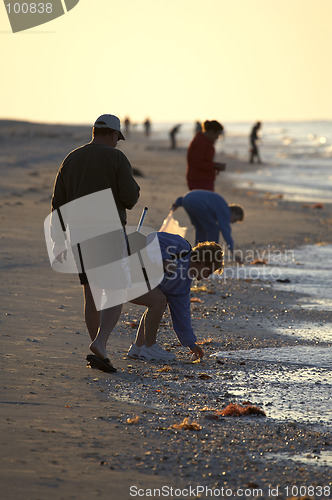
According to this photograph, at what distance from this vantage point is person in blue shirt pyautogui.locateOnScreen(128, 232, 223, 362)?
6.08 meters

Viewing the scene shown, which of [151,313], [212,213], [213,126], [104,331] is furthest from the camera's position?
[213,126]

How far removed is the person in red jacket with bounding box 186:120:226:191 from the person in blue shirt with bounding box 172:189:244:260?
1.00 metres

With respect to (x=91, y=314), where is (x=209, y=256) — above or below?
above

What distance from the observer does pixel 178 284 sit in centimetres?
613

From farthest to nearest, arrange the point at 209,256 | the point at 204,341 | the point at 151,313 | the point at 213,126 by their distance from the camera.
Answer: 1. the point at 213,126
2. the point at 204,341
3. the point at 151,313
4. the point at 209,256

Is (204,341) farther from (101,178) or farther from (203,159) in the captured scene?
(203,159)

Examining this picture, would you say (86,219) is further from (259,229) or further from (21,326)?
(259,229)

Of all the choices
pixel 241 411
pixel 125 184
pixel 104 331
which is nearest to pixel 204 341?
pixel 104 331

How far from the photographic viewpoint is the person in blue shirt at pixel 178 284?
6.08 metres

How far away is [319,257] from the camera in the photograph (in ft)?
38.6

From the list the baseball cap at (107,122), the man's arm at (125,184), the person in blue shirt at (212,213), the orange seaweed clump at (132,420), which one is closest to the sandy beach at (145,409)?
the orange seaweed clump at (132,420)

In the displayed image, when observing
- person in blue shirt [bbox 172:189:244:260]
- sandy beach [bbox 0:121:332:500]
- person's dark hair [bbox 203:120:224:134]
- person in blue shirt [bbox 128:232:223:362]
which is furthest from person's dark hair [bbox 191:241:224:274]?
person's dark hair [bbox 203:120:224:134]

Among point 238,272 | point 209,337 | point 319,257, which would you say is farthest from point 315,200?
Result: point 209,337

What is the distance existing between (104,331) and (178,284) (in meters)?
0.69
